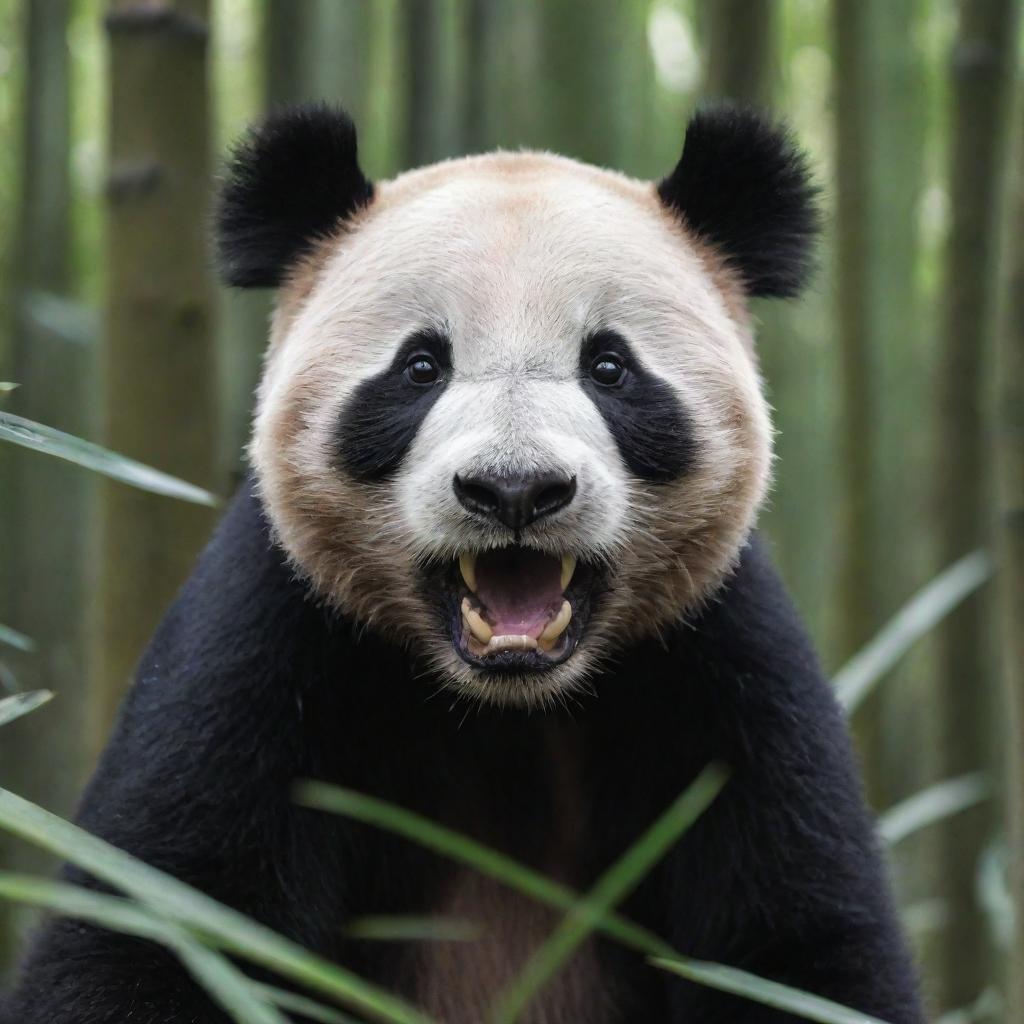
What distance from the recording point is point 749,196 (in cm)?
340

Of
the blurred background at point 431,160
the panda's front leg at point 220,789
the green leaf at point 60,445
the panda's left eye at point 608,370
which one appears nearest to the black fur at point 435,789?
the panda's front leg at point 220,789

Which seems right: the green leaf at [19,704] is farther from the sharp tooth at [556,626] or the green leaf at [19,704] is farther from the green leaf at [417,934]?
the sharp tooth at [556,626]

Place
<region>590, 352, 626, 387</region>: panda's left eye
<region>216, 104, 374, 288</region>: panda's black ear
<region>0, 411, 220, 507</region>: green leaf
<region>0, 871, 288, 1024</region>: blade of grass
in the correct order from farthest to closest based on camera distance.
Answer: <region>216, 104, 374, 288</region>: panda's black ear
<region>590, 352, 626, 387</region>: panda's left eye
<region>0, 411, 220, 507</region>: green leaf
<region>0, 871, 288, 1024</region>: blade of grass

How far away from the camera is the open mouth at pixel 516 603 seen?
2.81m

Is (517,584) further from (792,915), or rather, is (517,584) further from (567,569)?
(792,915)

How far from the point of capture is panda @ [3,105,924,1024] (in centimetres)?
290

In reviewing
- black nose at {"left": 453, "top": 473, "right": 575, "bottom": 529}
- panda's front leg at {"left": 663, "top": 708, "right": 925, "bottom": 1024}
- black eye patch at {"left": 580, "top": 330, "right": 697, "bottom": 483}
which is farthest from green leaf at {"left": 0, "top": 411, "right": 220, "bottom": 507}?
panda's front leg at {"left": 663, "top": 708, "right": 925, "bottom": 1024}

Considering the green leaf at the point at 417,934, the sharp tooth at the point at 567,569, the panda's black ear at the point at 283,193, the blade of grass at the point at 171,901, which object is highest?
the panda's black ear at the point at 283,193

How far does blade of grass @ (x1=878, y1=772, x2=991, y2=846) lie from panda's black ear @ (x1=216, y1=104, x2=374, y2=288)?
2486 mm

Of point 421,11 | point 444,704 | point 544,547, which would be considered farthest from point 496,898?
point 421,11

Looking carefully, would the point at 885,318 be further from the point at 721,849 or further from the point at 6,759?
the point at 721,849

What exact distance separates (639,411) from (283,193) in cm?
96

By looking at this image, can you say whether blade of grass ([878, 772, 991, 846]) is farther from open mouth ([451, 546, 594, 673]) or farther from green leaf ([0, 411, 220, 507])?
green leaf ([0, 411, 220, 507])

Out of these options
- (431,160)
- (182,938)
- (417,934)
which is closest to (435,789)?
(417,934)
